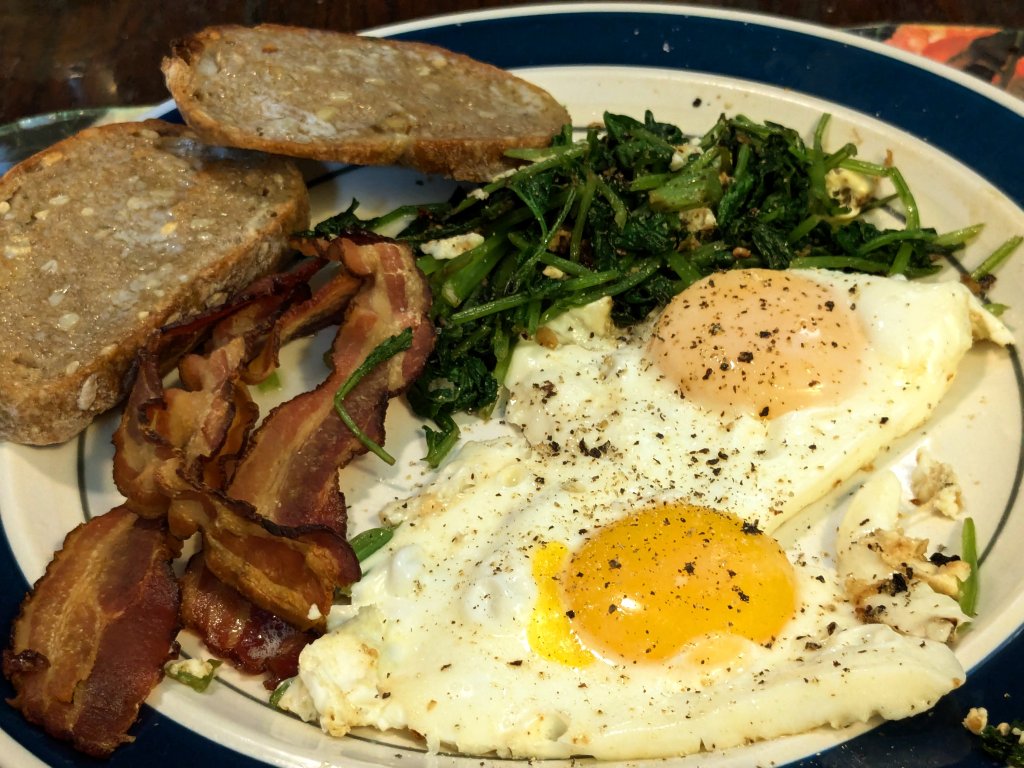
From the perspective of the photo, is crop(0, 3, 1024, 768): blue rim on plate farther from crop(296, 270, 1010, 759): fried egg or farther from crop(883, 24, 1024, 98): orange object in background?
crop(296, 270, 1010, 759): fried egg

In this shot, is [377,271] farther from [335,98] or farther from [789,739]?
[789,739]

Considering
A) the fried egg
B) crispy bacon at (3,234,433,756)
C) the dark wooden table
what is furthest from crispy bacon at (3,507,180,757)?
the dark wooden table

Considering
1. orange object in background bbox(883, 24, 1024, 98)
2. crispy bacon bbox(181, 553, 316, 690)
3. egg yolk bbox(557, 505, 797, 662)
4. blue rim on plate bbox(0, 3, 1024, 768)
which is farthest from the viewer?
orange object in background bbox(883, 24, 1024, 98)

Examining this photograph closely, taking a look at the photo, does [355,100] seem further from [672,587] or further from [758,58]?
[672,587]

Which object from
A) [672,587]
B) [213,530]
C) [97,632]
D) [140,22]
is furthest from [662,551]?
[140,22]

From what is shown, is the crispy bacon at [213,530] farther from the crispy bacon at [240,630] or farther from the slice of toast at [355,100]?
the slice of toast at [355,100]

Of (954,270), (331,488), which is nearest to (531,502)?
(331,488)

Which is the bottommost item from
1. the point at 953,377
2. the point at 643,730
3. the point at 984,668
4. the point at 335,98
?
the point at 643,730
